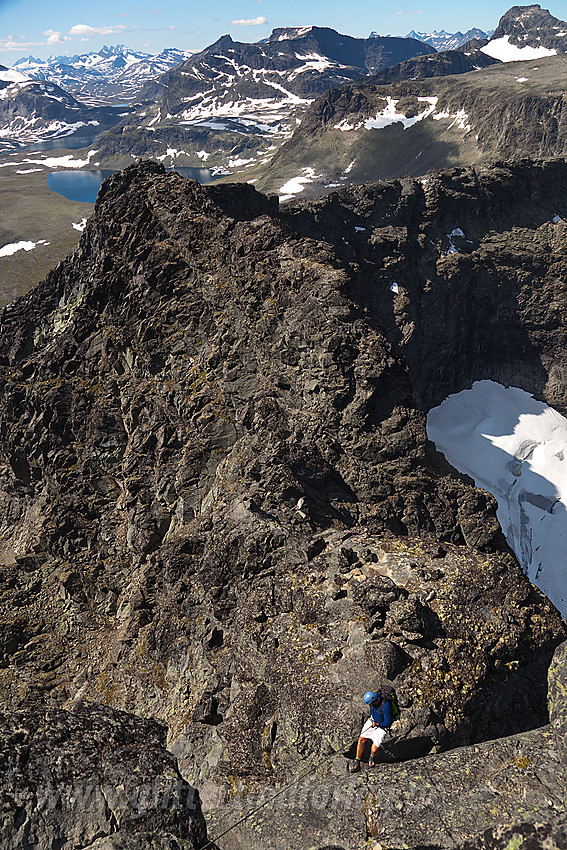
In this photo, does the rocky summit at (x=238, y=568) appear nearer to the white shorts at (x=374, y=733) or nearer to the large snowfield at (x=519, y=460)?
the white shorts at (x=374, y=733)

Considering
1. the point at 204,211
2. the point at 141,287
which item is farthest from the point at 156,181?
the point at 141,287

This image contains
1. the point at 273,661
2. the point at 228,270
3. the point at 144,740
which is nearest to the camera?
the point at 144,740

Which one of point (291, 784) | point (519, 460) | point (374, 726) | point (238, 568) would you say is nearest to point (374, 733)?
point (374, 726)

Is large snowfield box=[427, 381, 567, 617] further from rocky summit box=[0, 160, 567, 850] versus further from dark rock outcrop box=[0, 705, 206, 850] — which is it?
dark rock outcrop box=[0, 705, 206, 850]

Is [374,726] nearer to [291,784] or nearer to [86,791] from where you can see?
[291,784]

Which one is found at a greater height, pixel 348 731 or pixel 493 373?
pixel 348 731

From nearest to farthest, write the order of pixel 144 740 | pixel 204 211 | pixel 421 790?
pixel 421 790
pixel 144 740
pixel 204 211

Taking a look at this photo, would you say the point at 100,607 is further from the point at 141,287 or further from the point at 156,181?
the point at 156,181
